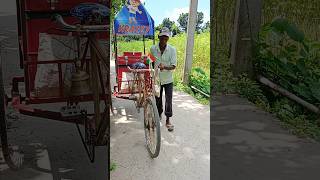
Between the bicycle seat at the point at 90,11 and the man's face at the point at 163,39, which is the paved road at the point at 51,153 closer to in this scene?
the bicycle seat at the point at 90,11

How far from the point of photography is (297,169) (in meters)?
4.52

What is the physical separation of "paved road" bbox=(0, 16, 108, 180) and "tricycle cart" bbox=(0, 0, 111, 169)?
13 cm

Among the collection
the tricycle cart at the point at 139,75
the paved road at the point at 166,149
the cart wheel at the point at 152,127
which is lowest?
the paved road at the point at 166,149

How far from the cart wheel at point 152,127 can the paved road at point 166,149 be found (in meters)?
0.13

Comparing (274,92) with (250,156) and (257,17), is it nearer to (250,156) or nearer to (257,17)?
(257,17)

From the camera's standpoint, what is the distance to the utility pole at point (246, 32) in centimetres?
768

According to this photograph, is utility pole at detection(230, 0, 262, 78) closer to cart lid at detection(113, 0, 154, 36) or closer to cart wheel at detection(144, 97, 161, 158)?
cart lid at detection(113, 0, 154, 36)

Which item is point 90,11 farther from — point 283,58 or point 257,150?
point 283,58

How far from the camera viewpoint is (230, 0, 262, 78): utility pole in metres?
7.68

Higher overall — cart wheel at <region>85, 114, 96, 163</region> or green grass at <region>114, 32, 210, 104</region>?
green grass at <region>114, 32, 210, 104</region>

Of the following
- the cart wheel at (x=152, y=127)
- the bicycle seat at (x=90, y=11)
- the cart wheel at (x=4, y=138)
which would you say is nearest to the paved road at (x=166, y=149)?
the cart wheel at (x=152, y=127)

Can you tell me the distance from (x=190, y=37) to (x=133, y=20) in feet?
6.80

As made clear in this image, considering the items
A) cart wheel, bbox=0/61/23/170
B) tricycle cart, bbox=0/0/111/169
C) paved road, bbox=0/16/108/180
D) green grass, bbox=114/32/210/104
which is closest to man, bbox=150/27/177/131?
paved road, bbox=0/16/108/180

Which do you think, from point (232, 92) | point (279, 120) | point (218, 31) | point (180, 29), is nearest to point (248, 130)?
point (279, 120)
